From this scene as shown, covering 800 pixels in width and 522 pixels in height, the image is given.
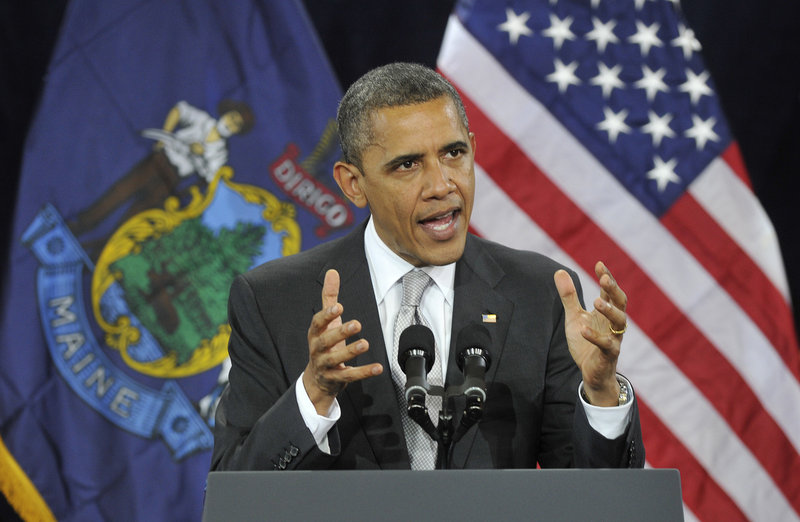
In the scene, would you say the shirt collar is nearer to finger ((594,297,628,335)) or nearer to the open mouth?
the open mouth

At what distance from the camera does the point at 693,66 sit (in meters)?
3.48

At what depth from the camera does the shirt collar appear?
1946 mm

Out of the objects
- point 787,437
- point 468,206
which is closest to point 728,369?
point 787,437

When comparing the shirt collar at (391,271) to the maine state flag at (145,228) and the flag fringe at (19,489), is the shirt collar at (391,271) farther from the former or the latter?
the flag fringe at (19,489)

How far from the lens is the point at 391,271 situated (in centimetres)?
196

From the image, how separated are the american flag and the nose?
1.55m

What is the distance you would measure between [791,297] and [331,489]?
2.88m

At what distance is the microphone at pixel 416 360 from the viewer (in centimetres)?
139

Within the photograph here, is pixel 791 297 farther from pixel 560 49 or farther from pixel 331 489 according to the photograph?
pixel 331 489

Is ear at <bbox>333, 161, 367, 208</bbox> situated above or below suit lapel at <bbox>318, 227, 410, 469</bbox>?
above

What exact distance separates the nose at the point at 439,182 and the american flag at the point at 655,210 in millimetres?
1546

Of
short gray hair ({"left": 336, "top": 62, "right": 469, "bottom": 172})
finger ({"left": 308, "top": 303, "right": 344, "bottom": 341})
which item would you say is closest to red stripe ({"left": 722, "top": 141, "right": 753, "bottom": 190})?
short gray hair ({"left": 336, "top": 62, "right": 469, "bottom": 172})

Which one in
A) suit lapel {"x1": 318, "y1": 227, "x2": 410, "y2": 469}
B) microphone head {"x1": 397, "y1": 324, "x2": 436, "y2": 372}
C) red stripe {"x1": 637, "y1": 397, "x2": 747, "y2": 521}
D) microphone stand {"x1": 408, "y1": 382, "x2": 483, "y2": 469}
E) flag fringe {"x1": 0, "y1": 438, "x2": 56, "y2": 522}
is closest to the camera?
microphone stand {"x1": 408, "y1": 382, "x2": 483, "y2": 469}

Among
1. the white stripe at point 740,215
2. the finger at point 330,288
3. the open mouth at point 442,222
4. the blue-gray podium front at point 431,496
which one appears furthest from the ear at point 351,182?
the white stripe at point 740,215
